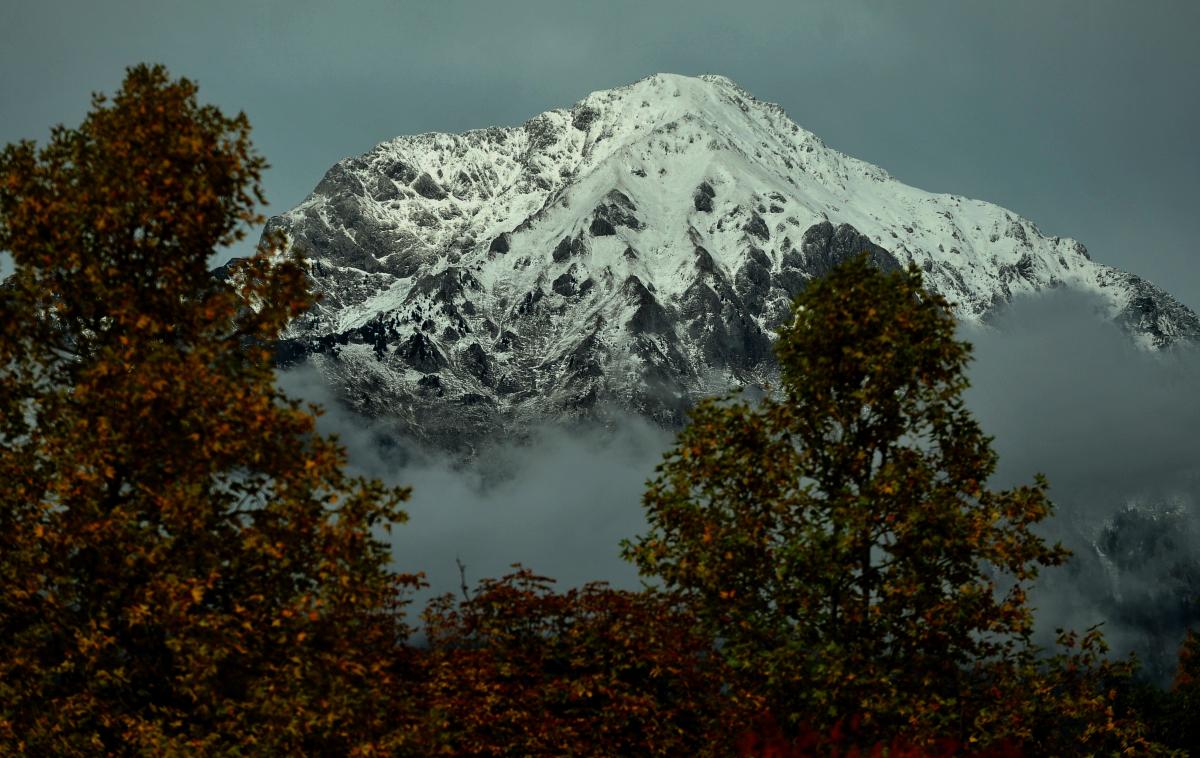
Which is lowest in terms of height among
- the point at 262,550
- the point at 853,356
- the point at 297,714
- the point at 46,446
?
the point at 297,714

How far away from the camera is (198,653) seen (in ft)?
52.1

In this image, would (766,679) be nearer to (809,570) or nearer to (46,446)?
(809,570)

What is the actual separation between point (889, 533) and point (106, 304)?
14.2m

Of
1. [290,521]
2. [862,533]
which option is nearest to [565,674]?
[862,533]

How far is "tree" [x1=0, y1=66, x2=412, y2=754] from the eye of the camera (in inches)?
637

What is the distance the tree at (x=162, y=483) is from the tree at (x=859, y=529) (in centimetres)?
687

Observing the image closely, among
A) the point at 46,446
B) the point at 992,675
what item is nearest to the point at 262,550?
the point at 46,446

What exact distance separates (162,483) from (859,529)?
1177 centimetres

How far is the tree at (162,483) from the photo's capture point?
16.2 metres

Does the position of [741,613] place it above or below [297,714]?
above

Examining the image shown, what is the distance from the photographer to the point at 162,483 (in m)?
17.4

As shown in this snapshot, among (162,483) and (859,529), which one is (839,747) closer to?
(859,529)

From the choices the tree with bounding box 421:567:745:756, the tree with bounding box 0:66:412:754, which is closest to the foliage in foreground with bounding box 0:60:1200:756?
the tree with bounding box 0:66:412:754

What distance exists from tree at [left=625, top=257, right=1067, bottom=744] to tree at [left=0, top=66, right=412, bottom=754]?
22.5 ft
